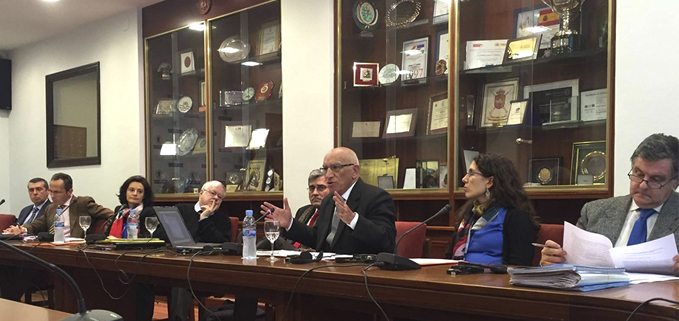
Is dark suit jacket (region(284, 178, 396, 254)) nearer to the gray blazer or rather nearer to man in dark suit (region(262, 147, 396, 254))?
man in dark suit (region(262, 147, 396, 254))

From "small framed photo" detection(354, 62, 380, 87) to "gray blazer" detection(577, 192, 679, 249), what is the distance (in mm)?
1966

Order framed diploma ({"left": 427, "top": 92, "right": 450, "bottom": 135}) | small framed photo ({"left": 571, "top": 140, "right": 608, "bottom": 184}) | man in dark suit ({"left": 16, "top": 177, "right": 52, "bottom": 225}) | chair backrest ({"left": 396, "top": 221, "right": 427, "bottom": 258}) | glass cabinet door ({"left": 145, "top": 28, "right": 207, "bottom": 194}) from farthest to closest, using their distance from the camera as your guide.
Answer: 1. man in dark suit ({"left": 16, "top": 177, "right": 52, "bottom": 225})
2. glass cabinet door ({"left": 145, "top": 28, "right": 207, "bottom": 194})
3. framed diploma ({"left": 427, "top": 92, "right": 450, "bottom": 135})
4. small framed photo ({"left": 571, "top": 140, "right": 608, "bottom": 184})
5. chair backrest ({"left": 396, "top": 221, "right": 427, "bottom": 258})

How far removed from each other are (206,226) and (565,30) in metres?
2.41

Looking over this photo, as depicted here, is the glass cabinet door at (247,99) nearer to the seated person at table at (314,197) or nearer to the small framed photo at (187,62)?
the small framed photo at (187,62)

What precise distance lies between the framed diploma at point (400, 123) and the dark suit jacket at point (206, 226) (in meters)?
1.17

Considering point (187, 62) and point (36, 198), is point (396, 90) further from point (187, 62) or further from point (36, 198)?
point (36, 198)

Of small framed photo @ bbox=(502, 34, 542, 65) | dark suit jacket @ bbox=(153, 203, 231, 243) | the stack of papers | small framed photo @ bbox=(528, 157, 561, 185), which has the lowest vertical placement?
dark suit jacket @ bbox=(153, 203, 231, 243)

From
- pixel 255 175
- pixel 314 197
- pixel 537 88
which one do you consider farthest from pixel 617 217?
pixel 255 175

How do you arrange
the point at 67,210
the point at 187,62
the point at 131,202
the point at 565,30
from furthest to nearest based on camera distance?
the point at 187,62 → the point at 67,210 → the point at 131,202 → the point at 565,30

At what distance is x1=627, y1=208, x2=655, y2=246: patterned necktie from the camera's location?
8.01 feet

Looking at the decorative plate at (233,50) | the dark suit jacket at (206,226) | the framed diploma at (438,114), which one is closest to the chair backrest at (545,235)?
the framed diploma at (438,114)

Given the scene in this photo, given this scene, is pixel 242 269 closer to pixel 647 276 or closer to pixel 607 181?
pixel 647 276

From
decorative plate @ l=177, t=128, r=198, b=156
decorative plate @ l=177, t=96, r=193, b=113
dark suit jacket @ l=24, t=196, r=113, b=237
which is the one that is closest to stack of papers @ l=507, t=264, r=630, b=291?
dark suit jacket @ l=24, t=196, r=113, b=237

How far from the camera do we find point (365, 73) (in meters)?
4.37
